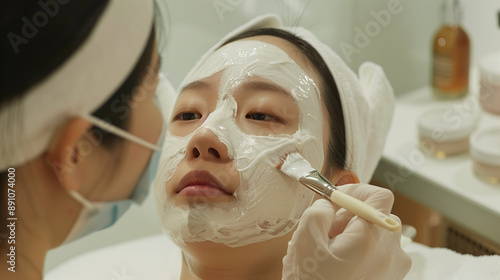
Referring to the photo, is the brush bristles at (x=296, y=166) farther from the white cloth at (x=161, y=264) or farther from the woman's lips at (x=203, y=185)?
the white cloth at (x=161, y=264)

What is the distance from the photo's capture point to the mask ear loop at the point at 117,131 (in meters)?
0.76

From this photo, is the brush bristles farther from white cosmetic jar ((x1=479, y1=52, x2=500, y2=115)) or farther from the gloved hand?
white cosmetic jar ((x1=479, y1=52, x2=500, y2=115))

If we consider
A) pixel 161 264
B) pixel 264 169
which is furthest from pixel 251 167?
pixel 161 264

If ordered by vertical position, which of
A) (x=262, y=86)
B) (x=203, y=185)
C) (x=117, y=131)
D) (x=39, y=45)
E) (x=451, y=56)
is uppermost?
(x=39, y=45)

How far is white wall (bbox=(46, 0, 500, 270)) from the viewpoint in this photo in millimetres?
1644

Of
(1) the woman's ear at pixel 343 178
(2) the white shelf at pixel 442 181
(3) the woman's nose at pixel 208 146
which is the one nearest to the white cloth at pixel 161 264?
(2) the white shelf at pixel 442 181

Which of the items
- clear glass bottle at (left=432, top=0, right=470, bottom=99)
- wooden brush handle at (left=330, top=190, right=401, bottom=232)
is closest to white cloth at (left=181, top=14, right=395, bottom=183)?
wooden brush handle at (left=330, top=190, right=401, bottom=232)

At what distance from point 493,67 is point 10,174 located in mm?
1353

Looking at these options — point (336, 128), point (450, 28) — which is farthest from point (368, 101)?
point (450, 28)

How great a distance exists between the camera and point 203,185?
1072 millimetres
